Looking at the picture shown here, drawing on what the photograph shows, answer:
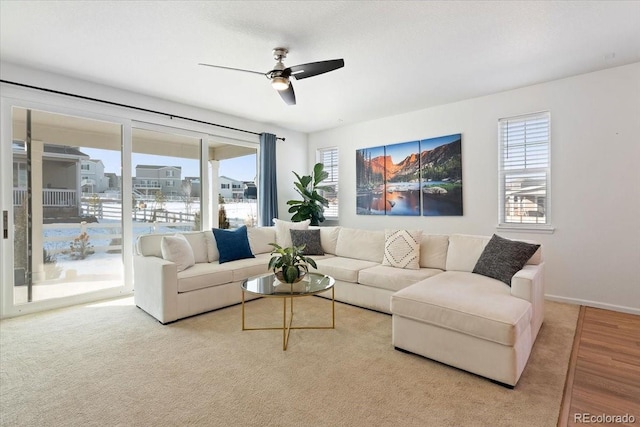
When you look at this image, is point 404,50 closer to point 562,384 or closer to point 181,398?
point 562,384

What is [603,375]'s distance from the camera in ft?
7.08

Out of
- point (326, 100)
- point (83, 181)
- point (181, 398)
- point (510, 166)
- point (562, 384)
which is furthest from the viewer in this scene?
point (326, 100)

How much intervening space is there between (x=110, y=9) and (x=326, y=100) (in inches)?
106

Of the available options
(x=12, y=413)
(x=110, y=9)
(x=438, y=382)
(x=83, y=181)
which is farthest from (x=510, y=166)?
(x=83, y=181)

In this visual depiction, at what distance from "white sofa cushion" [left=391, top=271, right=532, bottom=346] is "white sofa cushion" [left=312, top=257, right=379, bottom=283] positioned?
1.10m

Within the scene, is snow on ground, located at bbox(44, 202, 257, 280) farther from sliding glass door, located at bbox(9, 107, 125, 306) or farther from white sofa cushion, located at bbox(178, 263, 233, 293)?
white sofa cushion, located at bbox(178, 263, 233, 293)

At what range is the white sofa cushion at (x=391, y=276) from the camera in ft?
10.7

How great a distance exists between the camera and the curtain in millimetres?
5707

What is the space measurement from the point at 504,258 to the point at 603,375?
1029mm

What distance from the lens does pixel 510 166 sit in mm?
4184

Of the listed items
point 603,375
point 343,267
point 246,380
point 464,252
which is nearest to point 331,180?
point 343,267

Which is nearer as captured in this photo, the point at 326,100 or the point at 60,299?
the point at 60,299

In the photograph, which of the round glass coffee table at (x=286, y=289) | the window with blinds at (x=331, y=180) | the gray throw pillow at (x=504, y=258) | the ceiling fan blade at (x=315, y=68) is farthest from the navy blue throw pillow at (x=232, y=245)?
the gray throw pillow at (x=504, y=258)

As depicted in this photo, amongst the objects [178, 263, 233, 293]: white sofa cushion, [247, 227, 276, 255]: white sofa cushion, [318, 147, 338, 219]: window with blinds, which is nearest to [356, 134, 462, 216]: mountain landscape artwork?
[318, 147, 338, 219]: window with blinds
